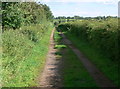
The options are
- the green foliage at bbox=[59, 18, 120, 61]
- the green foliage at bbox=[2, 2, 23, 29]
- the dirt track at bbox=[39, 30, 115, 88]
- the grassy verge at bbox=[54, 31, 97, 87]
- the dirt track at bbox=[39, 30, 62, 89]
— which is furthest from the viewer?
the green foliage at bbox=[2, 2, 23, 29]

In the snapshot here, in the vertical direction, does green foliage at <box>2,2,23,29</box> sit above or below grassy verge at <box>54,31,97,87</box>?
above

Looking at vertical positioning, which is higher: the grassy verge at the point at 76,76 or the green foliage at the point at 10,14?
the green foliage at the point at 10,14

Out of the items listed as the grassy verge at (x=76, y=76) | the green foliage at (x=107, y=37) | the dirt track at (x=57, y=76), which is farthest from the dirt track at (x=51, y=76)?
the green foliage at (x=107, y=37)

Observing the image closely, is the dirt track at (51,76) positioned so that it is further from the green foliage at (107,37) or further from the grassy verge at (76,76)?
the green foliage at (107,37)

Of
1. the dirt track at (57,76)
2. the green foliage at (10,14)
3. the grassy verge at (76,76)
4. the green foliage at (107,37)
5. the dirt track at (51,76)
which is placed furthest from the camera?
the green foliage at (10,14)

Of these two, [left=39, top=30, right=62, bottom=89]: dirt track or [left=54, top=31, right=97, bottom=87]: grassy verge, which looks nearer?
[left=54, top=31, right=97, bottom=87]: grassy verge

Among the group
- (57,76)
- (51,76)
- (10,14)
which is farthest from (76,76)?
(10,14)

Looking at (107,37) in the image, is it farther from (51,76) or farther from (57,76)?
(51,76)

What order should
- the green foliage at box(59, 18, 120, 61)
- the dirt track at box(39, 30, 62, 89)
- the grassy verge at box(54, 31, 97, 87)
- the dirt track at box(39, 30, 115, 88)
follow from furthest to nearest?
the green foliage at box(59, 18, 120, 61) < the dirt track at box(39, 30, 62, 89) < the dirt track at box(39, 30, 115, 88) < the grassy verge at box(54, 31, 97, 87)

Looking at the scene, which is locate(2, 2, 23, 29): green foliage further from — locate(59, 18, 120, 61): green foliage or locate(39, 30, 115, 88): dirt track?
locate(59, 18, 120, 61): green foliage

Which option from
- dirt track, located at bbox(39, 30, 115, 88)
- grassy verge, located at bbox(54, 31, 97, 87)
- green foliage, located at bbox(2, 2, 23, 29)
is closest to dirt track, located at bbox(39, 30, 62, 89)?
dirt track, located at bbox(39, 30, 115, 88)

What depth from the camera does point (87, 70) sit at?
10.9 meters

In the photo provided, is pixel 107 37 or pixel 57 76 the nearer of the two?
pixel 57 76

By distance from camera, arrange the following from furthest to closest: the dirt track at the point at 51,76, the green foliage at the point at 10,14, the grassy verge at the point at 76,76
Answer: the green foliage at the point at 10,14
the dirt track at the point at 51,76
the grassy verge at the point at 76,76
